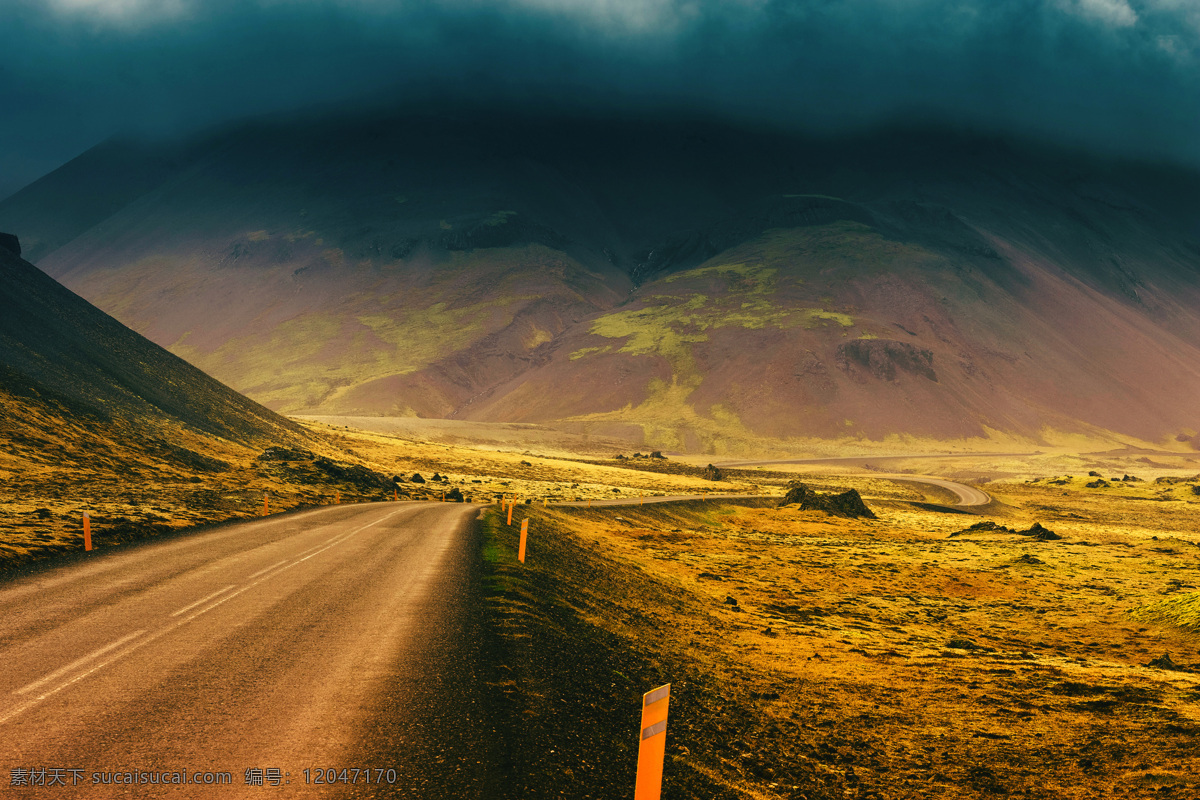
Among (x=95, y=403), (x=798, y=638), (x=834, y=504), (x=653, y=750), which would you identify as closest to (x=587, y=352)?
(x=834, y=504)

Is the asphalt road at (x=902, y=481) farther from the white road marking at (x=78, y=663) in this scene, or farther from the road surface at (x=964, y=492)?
the white road marking at (x=78, y=663)

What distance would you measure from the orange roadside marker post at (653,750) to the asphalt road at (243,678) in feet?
4.86

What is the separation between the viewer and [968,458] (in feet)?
402

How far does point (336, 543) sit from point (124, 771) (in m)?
13.5

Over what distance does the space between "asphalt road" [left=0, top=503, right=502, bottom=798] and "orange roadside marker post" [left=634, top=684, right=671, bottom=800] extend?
58.3 inches

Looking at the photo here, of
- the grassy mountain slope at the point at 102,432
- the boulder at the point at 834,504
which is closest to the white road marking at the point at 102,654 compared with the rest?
the grassy mountain slope at the point at 102,432

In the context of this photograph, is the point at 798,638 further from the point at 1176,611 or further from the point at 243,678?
the point at 243,678

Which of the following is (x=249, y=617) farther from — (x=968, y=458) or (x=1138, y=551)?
(x=968, y=458)

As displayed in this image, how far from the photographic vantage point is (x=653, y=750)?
489 centimetres

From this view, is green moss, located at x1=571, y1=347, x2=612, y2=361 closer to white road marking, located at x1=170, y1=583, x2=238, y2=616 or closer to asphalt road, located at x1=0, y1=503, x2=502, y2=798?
asphalt road, located at x1=0, y1=503, x2=502, y2=798

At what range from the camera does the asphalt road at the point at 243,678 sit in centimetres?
579

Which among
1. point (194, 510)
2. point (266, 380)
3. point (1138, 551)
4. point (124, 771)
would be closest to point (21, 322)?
point (194, 510)

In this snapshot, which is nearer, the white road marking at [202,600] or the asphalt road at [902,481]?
the white road marking at [202,600]

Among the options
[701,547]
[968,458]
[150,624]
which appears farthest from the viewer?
[968,458]
